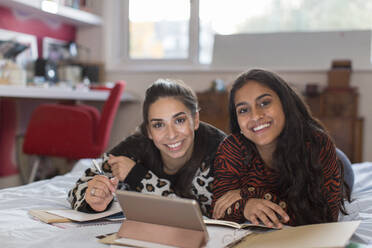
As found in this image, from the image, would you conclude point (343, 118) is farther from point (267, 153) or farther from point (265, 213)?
point (265, 213)

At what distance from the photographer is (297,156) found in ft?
3.67

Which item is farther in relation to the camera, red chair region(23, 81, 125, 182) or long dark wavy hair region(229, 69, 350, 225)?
red chair region(23, 81, 125, 182)

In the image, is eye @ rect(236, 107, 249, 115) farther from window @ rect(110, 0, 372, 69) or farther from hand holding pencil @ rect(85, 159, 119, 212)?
window @ rect(110, 0, 372, 69)

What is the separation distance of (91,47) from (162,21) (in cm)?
71

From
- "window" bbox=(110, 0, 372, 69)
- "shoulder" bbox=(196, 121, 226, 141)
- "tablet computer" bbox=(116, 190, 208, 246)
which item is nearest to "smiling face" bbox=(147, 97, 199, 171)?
"shoulder" bbox=(196, 121, 226, 141)

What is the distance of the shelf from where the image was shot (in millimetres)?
2781

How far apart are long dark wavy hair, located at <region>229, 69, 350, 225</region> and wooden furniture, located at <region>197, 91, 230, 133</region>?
1.95m

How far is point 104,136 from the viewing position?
2578mm

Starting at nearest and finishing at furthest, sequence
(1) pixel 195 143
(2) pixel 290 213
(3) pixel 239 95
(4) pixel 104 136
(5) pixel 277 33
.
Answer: (2) pixel 290 213 → (3) pixel 239 95 → (1) pixel 195 143 → (4) pixel 104 136 → (5) pixel 277 33

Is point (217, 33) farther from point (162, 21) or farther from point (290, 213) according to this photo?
point (290, 213)

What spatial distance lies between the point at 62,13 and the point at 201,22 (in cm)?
120

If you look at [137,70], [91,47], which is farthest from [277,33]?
[91,47]

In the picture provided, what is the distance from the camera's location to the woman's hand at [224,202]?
3.43 feet

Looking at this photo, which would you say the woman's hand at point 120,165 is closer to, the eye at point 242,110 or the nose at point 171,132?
the nose at point 171,132
